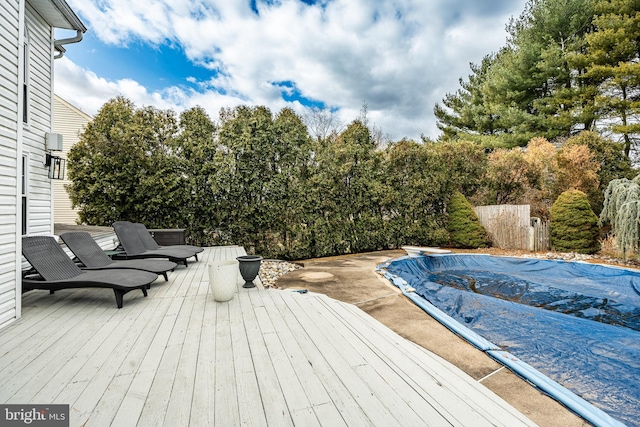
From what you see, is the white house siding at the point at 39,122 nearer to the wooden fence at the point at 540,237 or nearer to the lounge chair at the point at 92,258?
the lounge chair at the point at 92,258

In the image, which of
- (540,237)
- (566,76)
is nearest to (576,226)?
(540,237)

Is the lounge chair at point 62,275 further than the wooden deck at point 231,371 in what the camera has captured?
Yes

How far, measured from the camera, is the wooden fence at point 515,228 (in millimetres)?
9820

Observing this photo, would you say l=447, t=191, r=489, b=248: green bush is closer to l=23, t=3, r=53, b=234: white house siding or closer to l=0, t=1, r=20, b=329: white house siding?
l=0, t=1, r=20, b=329: white house siding

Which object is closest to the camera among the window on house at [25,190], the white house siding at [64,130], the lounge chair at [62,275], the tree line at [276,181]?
the lounge chair at [62,275]

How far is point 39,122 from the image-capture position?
5.47m

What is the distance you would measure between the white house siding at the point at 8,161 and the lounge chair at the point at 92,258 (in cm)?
108

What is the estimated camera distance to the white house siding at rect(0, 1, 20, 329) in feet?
8.68

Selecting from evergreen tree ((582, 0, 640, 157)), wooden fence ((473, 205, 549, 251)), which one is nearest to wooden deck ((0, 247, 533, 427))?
wooden fence ((473, 205, 549, 251))

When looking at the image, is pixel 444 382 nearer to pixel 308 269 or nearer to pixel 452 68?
pixel 308 269

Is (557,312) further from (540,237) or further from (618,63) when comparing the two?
(618,63)

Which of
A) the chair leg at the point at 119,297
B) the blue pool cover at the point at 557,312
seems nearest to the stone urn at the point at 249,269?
the chair leg at the point at 119,297

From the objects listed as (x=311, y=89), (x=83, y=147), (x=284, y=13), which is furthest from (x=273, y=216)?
(x=311, y=89)

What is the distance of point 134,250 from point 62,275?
1.88 m
